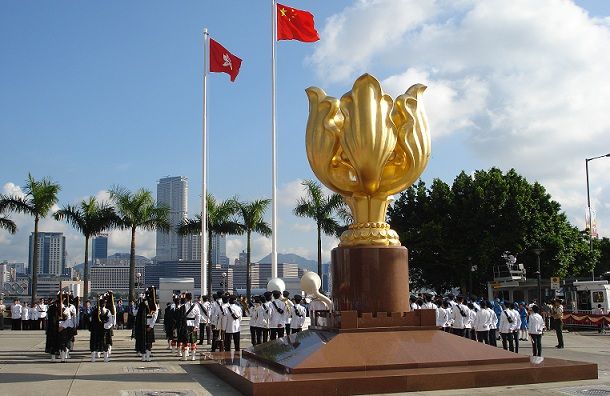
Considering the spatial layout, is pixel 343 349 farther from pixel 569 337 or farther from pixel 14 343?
pixel 569 337

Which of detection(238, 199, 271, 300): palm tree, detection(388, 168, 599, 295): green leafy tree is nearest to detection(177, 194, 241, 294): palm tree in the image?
detection(238, 199, 271, 300): palm tree

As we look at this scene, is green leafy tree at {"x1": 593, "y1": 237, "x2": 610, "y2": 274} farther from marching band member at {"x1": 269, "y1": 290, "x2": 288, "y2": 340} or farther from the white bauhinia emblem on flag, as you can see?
marching band member at {"x1": 269, "y1": 290, "x2": 288, "y2": 340}

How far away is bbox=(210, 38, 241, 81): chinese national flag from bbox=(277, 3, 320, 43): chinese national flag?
2.64 metres

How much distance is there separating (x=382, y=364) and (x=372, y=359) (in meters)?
0.22

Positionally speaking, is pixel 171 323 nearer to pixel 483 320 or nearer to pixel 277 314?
pixel 277 314

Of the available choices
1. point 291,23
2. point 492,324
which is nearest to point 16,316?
point 291,23

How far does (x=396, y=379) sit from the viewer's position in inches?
400

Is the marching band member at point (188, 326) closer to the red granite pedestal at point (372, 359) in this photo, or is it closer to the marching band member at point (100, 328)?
the marching band member at point (100, 328)

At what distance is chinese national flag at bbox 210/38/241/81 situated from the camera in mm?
25000

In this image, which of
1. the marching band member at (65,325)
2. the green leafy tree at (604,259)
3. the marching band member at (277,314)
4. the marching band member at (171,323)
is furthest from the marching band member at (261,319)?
the green leafy tree at (604,259)

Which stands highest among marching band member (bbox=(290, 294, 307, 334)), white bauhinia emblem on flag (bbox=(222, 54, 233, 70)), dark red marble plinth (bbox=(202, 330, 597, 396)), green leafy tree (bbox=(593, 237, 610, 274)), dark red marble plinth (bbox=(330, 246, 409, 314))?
white bauhinia emblem on flag (bbox=(222, 54, 233, 70))

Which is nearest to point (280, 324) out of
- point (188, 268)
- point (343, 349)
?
point (343, 349)

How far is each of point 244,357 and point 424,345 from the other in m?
4.25

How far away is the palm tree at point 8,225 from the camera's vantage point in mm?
32438
